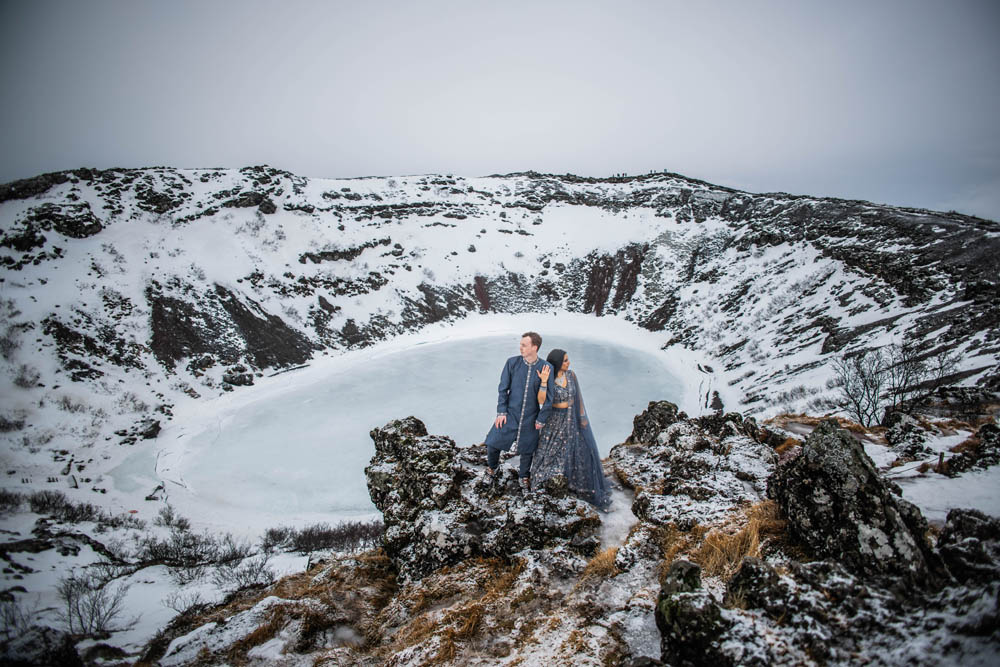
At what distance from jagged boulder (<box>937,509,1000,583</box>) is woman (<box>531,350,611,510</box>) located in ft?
11.0

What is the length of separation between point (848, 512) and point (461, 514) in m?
4.11

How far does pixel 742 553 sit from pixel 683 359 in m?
31.5

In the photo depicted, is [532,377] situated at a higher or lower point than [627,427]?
higher

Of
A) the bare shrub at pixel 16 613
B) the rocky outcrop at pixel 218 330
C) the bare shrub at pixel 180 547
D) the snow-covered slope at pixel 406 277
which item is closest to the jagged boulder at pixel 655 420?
the snow-covered slope at pixel 406 277

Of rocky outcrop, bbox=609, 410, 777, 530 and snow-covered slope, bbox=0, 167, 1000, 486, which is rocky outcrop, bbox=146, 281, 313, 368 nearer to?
snow-covered slope, bbox=0, 167, 1000, 486

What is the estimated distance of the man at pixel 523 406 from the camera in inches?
212

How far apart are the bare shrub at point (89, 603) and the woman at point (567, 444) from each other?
282 inches

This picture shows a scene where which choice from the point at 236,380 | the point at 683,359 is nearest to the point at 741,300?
the point at 683,359

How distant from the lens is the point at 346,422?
22422 mm

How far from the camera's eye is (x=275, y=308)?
118 ft

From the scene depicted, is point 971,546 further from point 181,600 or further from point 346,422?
point 346,422

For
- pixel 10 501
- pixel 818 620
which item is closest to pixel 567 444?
pixel 818 620

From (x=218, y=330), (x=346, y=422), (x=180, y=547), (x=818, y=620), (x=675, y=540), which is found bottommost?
(x=180, y=547)

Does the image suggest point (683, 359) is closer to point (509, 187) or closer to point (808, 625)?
point (808, 625)
